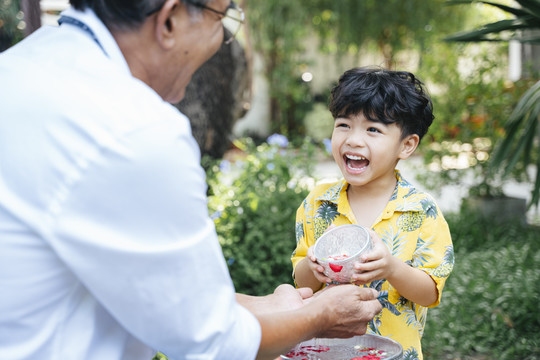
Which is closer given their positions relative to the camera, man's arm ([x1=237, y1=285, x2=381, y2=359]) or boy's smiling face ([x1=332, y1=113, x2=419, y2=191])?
man's arm ([x1=237, y1=285, x2=381, y2=359])

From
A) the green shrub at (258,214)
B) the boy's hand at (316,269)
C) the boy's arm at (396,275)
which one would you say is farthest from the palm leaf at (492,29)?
the boy's hand at (316,269)

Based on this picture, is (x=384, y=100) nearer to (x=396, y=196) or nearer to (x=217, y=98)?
(x=396, y=196)

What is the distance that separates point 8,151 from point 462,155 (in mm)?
6298

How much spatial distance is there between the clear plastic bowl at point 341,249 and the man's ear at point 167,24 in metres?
0.74

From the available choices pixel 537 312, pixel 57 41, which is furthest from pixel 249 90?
pixel 57 41

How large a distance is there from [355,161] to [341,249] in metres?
0.33

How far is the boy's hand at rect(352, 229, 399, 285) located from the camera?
165 centimetres

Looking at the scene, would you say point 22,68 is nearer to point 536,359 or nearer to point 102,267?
point 102,267

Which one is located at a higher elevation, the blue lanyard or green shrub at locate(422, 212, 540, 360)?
the blue lanyard

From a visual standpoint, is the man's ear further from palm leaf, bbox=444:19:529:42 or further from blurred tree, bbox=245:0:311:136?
blurred tree, bbox=245:0:311:136

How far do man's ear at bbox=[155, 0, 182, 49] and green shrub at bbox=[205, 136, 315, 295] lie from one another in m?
2.48

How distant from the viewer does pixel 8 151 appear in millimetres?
1146

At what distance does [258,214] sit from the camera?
4250 mm

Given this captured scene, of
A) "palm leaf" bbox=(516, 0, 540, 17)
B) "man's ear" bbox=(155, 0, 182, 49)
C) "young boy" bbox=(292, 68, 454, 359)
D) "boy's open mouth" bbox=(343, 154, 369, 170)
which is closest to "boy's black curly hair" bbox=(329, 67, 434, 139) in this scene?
"young boy" bbox=(292, 68, 454, 359)
